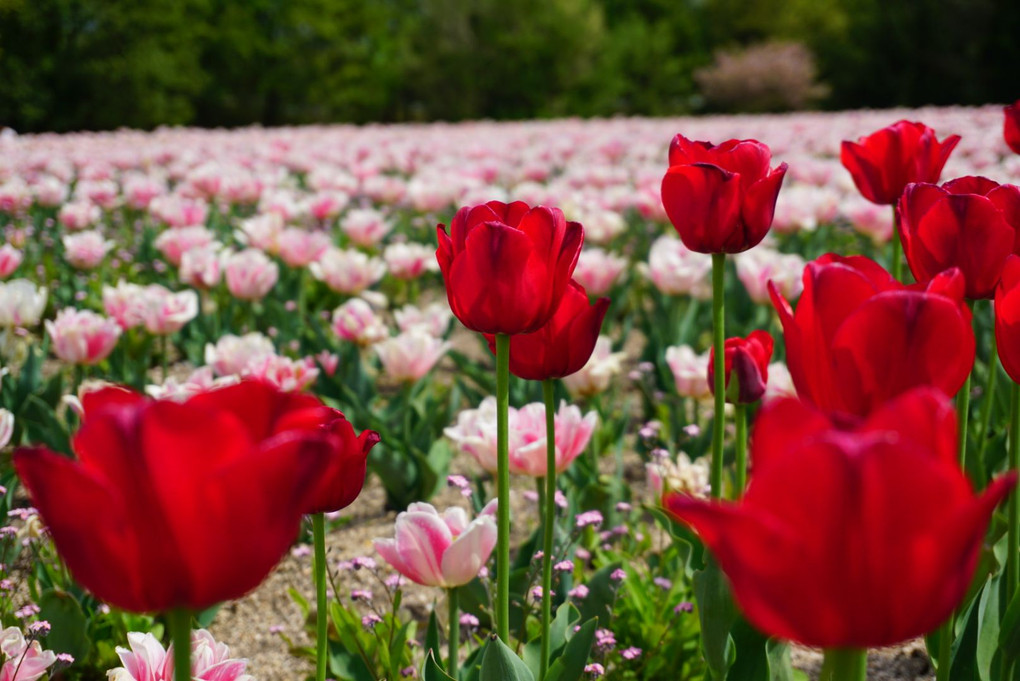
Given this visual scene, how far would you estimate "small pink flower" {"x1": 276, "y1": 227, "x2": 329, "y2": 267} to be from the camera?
373cm

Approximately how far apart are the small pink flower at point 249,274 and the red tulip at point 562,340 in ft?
Answer: 7.23

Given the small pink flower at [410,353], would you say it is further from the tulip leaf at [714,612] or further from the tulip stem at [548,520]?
the tulip leaf at [714,612]

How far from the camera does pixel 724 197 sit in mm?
1297

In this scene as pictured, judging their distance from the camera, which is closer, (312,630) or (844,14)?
(312,630)

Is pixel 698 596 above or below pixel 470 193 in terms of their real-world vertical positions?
below

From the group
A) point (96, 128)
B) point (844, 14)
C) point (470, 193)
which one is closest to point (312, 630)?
point (470, 193)

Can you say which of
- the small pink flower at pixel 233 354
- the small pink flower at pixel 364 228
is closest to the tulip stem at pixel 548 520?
the small pink flower at pixel 233 354

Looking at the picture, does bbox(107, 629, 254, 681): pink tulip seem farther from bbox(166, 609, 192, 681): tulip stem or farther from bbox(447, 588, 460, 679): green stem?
bbox(166, 609, 192, 681): tulip stem

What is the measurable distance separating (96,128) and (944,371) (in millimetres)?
26750

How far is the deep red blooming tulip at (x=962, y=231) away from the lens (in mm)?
1222

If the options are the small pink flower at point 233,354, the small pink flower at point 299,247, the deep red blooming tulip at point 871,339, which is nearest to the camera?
the deep red blooming tulip at point 871,339

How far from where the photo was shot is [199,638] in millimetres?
1342

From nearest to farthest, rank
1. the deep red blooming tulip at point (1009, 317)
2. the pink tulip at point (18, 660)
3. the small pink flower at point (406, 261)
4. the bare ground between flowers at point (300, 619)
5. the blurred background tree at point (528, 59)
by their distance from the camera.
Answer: the deep red blooming tulip at point (1009, 317) < the pink tulip at point (18, 660) < the bare ground between flowers at point (300, 619) < the small pink flower at point (406, 261) < the blurred background tree at point (528, 59)

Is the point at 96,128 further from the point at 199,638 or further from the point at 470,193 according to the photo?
the point at 199,638
